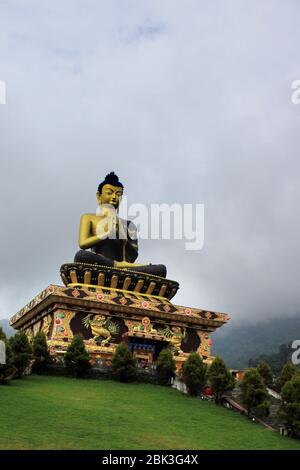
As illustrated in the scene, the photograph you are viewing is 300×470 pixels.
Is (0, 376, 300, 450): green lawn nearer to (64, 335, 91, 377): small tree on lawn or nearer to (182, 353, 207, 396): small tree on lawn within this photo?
(182, 353, 207, 396): small tree on lawn

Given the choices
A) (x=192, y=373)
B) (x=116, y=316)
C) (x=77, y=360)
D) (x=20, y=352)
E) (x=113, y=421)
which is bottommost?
(x=113, y=421)

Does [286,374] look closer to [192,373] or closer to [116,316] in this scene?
[192,373]

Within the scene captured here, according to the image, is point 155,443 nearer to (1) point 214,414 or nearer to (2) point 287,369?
(1) point 214,414

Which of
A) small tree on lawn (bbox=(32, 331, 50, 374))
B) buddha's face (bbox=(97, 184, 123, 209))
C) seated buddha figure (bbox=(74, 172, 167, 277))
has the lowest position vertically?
small tree on lawn (bbox=(32, 331, 50, 374))

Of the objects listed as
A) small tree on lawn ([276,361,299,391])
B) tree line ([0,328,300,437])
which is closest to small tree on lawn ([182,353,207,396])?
tree line ([0,328,300,437])

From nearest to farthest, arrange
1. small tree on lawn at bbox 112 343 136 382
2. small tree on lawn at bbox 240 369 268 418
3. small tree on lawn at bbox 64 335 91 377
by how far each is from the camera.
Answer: small tree on lawn at bbox 240 369 268 418, small tree on lawn at bbox 64 335 91 377, small tree on lawn at bbox 112 343 136 382

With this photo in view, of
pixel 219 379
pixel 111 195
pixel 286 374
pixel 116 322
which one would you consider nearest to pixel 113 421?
pixel 219 379

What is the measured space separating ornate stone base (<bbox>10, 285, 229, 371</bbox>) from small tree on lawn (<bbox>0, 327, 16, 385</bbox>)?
4293 millimetres

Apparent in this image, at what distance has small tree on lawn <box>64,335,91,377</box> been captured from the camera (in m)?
18.0

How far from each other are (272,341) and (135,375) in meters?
97.4

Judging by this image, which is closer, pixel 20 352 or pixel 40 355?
pixel 20 352

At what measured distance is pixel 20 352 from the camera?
1673cm

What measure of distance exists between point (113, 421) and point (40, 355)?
6.54 m

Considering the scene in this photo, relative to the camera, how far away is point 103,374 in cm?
1862
